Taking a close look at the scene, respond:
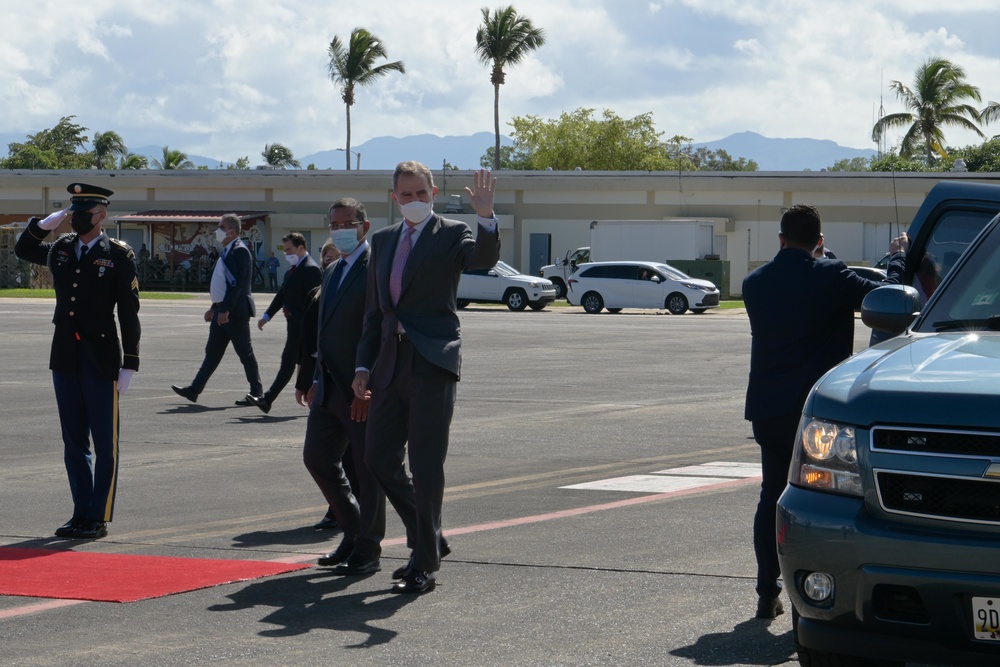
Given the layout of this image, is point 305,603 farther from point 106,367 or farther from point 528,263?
point 528,263

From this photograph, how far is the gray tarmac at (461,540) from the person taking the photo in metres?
5.77

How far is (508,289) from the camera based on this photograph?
144 ft

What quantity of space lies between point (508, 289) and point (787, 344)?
37.6 meters

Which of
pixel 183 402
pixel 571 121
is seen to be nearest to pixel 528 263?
pixel 571 121

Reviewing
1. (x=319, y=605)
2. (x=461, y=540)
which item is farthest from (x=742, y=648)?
(x=461, y=540)

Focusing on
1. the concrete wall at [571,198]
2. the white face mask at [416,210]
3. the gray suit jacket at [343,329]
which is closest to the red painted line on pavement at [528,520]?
the gray suit jacket at [343,329]

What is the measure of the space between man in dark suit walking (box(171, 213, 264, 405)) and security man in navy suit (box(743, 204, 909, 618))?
398 inches

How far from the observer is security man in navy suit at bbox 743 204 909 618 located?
6289 mm

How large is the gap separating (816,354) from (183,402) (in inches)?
444

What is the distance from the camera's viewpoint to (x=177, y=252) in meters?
63.9

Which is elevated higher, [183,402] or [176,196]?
[176,196]

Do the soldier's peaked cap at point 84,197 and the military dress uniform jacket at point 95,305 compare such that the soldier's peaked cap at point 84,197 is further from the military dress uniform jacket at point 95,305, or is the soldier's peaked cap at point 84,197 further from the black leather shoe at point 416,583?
the black leather shoe at point 416,583

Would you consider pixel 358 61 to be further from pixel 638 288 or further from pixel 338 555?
pixel 338 555

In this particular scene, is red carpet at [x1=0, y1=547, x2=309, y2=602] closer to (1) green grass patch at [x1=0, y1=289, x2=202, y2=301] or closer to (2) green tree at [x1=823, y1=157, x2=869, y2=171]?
(1) green grass patch at [x1=0, y1=289, x2=202, y2=301]
